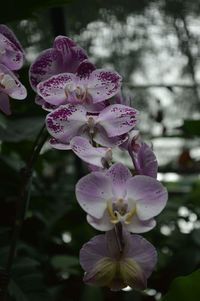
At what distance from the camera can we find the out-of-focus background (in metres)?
0.83

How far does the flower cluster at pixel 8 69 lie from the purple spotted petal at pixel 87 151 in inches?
3.6

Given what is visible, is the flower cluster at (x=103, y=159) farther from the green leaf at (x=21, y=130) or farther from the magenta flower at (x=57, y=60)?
the green leaf at (x=21, y=130)

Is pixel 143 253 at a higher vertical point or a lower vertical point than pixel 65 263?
higher

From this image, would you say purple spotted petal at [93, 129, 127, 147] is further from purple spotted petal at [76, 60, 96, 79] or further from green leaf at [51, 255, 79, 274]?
green leaf at [51, 255, 79, 274]

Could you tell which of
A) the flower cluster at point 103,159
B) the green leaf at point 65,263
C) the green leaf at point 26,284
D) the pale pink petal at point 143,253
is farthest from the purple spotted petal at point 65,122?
the green leaf at point 65,263

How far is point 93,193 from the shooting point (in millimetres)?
411

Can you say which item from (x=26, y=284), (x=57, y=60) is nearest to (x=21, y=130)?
(x=26, y=284)

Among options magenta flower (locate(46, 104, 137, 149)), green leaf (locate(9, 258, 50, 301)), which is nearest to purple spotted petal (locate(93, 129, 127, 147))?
magenta flower (locate(46, 104, 137, 149))

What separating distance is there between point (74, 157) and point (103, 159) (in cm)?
89

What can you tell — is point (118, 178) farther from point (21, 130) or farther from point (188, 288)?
point (21, 130)

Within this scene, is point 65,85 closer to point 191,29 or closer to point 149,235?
point 149,235

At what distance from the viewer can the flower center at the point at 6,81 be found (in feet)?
1.62

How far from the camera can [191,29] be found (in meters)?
1.51

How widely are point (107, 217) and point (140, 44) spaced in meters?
1.24
